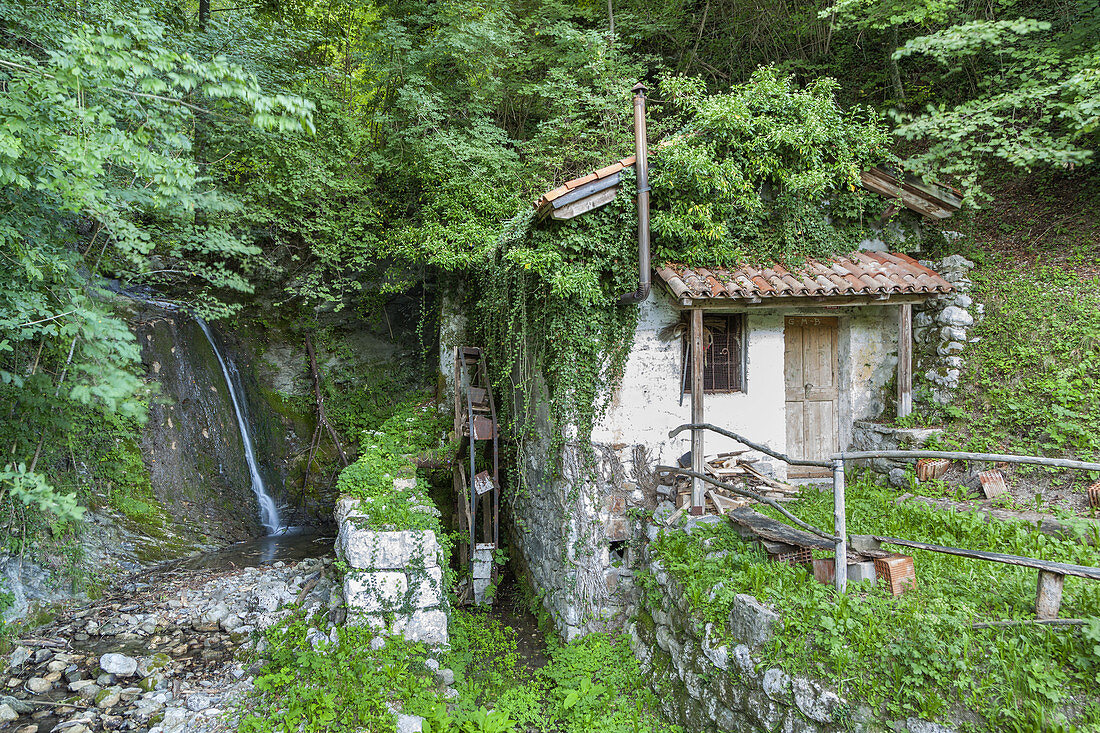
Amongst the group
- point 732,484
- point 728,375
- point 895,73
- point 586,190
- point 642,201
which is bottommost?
point 732,484

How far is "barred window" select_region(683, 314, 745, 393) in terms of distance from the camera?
261 inches

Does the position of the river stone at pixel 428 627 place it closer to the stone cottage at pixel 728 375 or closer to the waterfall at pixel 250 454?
the stone cottage at pixel 728 375

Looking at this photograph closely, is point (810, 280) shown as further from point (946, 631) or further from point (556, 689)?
point (556, 689)

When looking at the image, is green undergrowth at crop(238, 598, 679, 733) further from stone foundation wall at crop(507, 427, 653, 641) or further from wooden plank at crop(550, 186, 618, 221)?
wooden plank at crop(550, 186, 618, 221)

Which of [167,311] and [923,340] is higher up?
[167,311]

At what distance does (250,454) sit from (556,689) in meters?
7.24

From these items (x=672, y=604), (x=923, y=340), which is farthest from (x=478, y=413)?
(x=923, y=340)

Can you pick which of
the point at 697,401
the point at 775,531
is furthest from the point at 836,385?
the point at 775,531

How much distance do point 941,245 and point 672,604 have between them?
19.6 feet

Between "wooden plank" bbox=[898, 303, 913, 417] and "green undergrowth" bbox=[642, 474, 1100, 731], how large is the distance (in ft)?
6.01

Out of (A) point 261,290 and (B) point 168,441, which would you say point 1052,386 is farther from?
(A) point 261,290

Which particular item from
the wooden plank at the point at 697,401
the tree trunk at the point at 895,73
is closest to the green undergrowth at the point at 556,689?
the wooden plank at the point at 697,401

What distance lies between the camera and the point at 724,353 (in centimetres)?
669

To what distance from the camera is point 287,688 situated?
4715mm
